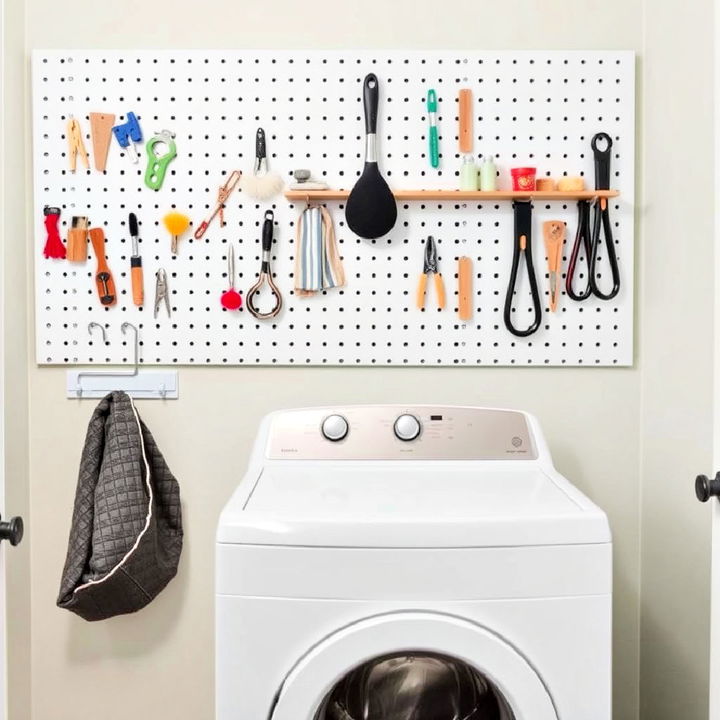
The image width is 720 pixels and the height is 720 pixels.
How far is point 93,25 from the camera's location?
5.86 ft

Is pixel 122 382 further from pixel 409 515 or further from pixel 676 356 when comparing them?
pixel 676 356

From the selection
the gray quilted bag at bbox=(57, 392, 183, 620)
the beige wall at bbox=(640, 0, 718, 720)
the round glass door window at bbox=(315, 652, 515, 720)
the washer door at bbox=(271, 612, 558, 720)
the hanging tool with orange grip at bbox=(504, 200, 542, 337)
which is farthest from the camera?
the hanging tool with orange grip at bbox=(504, 200, 542, 337)

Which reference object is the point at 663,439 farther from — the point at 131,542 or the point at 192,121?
the point at 192,121

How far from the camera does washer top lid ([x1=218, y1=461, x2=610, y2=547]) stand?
116 cm

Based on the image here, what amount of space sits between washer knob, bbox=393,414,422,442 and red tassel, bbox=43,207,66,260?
2.90 feet

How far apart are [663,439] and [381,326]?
684 mm

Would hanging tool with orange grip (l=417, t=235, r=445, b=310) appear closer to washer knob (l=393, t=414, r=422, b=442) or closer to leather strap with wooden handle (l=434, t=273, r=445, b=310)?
leather strap with wooden handle (l=434, t=273, r=445, b=310)

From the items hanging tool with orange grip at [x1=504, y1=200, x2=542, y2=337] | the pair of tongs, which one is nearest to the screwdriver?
the pair of tongs

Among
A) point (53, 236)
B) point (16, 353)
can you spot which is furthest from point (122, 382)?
point (53, 236)

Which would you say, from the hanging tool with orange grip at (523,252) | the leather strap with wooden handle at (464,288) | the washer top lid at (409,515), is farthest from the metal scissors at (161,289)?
the hanging tool with orange grip at (523,252)

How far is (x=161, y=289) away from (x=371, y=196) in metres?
0.54

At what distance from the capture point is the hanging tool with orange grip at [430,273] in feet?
5.82

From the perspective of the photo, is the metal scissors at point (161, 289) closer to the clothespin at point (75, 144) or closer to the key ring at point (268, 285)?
the key ring at point (268, 285)

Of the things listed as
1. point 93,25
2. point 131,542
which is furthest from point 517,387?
point 93,25
